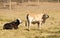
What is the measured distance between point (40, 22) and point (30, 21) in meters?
0.87

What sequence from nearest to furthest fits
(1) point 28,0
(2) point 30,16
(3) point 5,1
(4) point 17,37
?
(4) point 17,37 → (2) point 30,16 → (3) point 5,1 → (1) point 28,0

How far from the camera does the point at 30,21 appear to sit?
14305 mm

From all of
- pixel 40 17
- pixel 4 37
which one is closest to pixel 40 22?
pixel 40 17

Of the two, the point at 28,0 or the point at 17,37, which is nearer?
the point at 17,37

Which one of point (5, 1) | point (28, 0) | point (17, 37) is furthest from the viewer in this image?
point (28, 0)

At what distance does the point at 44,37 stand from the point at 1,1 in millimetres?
26476

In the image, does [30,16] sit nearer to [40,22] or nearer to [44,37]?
[40,22]

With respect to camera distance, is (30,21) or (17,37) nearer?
(17,37)

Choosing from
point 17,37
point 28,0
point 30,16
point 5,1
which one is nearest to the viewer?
point 17,37

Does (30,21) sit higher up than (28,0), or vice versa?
(30,21)

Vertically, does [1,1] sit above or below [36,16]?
below

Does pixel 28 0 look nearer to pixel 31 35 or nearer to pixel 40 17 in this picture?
pixel 40 17

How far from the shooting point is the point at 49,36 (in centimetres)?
1193


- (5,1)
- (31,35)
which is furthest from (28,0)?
(31,35)
